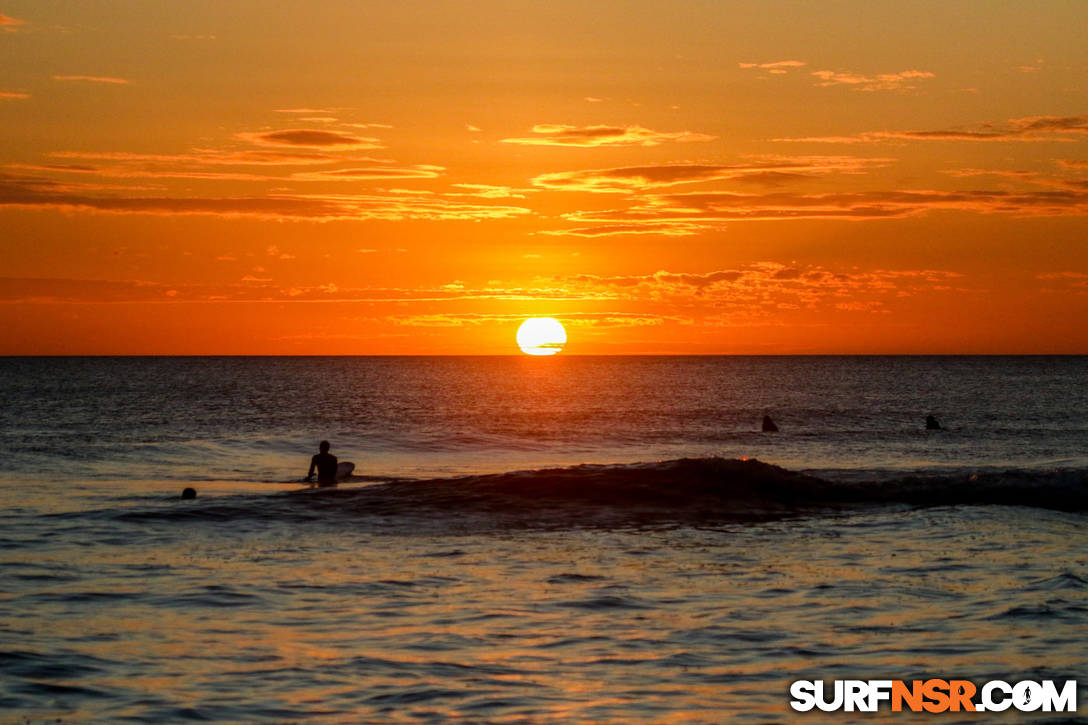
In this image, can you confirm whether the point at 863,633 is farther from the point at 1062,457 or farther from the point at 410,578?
the point at 1062,457

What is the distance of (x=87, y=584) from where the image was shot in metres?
17.9

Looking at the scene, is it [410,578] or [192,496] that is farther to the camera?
[192,496]

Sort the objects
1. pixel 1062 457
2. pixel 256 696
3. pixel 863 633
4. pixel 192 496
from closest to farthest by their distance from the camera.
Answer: pixel 256 696, pixel 863 633, pixel 192 496, pixel 1062 457

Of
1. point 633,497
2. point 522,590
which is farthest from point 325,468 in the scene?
point 522,590

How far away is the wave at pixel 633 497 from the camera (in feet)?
90.6

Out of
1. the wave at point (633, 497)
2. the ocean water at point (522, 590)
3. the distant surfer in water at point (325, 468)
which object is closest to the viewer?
the ocean water at point (522, 590)

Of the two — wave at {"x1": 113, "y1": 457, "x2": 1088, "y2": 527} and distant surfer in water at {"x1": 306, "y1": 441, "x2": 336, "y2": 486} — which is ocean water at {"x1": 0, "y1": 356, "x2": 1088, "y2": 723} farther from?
distant surfer in water at {"x1": 306, "y1": 441, "x2": 336, "y2": 486}

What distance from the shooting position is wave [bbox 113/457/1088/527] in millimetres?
27625

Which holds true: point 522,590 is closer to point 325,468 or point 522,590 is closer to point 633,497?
point 633,497

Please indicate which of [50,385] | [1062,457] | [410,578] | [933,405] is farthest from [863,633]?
[50,385]

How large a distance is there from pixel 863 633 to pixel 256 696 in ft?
24.9

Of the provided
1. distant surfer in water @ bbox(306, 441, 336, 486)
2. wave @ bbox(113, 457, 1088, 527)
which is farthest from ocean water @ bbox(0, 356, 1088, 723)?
distant surfer in water @ bbox(306, 441, 336, 486)

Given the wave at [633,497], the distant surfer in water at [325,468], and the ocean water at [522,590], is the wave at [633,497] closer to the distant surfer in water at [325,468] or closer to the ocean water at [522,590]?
the ocean water at [522,590]

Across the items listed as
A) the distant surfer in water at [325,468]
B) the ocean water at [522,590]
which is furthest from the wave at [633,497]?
the distant surfer in water at [325,468]
